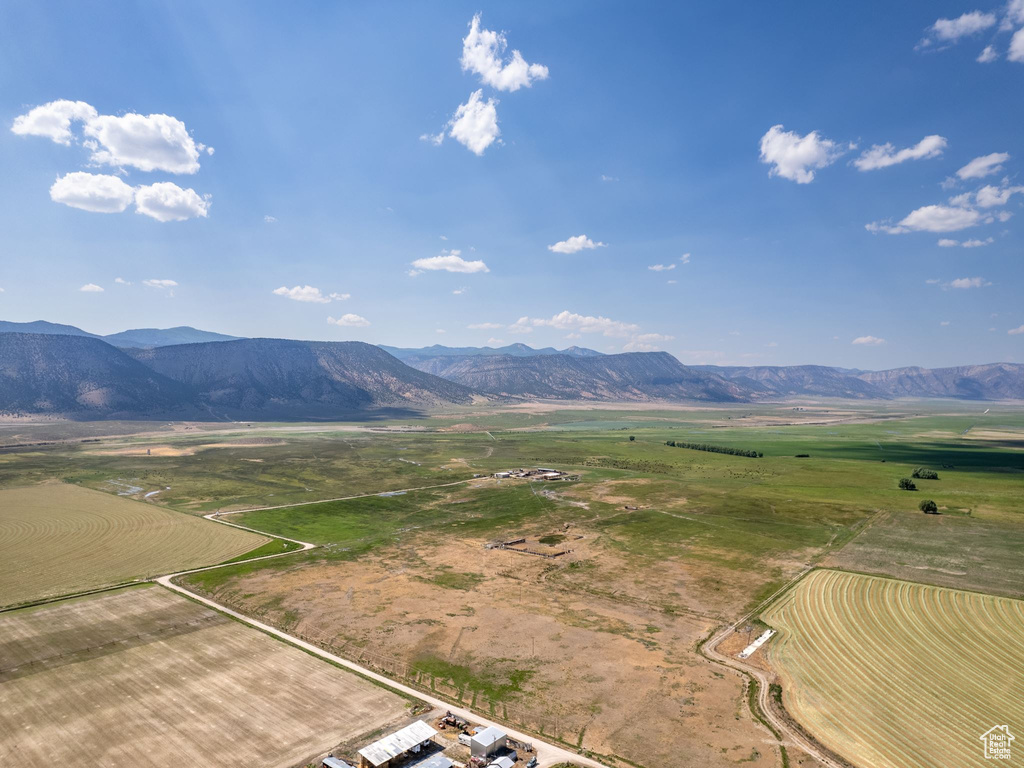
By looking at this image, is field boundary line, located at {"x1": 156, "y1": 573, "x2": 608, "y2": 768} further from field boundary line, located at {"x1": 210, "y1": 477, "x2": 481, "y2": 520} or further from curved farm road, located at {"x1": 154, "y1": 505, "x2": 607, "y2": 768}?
field boundary line, located at {"x1": 210, "y1": 477, "x2": 481, "y2": 520}

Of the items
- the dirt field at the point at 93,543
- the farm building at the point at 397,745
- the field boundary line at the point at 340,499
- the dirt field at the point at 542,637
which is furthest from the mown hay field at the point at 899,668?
the field boundary line at the point at 340,499

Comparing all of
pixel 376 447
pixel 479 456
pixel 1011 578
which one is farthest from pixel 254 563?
pixel 376 447

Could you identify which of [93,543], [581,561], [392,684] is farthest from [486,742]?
[93,543]

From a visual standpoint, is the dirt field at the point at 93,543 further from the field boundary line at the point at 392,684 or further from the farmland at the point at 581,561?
the field boundary line at the point at 392,684

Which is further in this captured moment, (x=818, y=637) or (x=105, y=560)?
(x=105, y=560)

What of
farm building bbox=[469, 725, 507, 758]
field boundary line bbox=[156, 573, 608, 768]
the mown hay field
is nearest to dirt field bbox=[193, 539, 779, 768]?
field boundary line bbox=[156, 573, 608, 768]

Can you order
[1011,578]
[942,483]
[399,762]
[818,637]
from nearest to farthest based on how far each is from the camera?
[399,762]
[818,637]
[1011,578]
[942,483]

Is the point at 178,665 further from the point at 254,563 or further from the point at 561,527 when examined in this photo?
the point at 561,527
